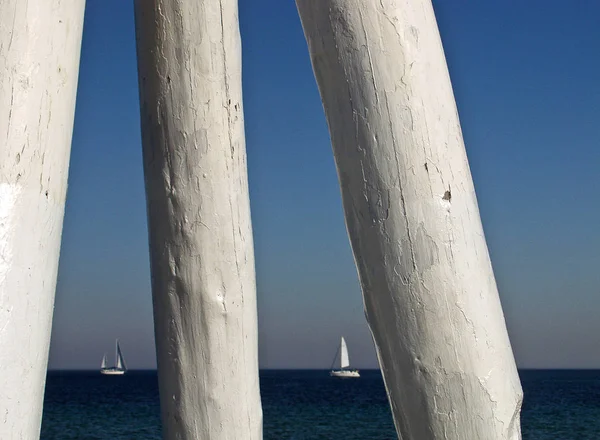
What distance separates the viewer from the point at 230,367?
449cm

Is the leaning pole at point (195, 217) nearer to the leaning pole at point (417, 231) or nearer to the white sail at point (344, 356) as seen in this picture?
the leaning pole at point (417, 231)

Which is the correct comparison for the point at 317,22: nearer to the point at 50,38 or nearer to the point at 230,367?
the point at 50,38

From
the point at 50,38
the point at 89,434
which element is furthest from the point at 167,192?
the point at 89,434

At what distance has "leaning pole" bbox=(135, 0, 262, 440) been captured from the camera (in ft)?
14.5

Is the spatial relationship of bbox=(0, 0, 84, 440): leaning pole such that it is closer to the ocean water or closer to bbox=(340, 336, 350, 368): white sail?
the ocean water

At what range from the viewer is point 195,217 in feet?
14.7

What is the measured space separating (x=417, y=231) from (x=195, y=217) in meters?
1.59

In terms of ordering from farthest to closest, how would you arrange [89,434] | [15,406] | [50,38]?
[89,434], [50,38], [15,406]

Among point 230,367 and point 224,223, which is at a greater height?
point 224,223

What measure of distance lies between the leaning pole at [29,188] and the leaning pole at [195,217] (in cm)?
107

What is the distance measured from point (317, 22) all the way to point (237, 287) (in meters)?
1.60

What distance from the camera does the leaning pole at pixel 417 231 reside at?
3186mm

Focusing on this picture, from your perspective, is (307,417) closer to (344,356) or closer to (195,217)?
(344,356)

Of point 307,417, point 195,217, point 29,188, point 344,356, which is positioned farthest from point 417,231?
point 344,356
